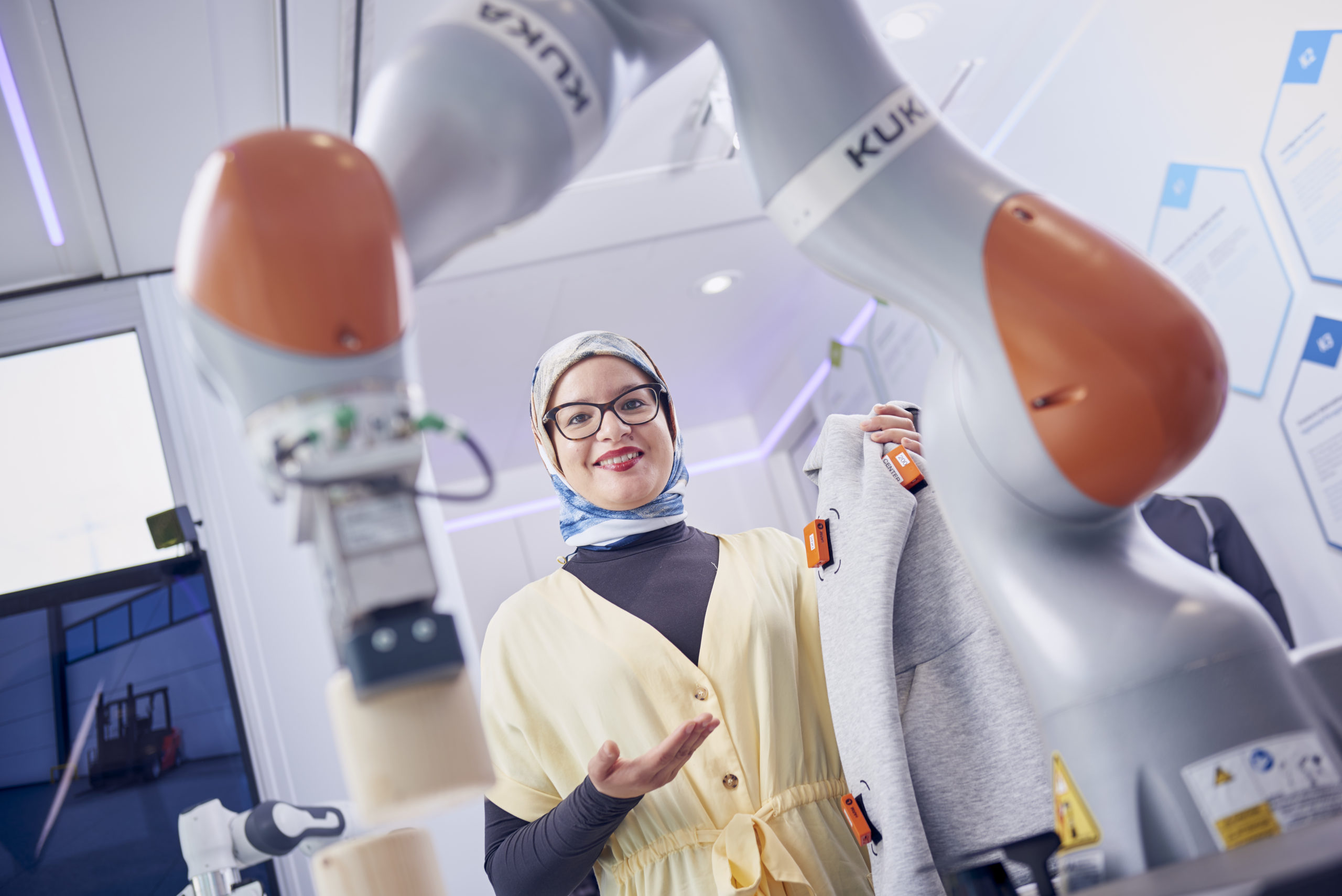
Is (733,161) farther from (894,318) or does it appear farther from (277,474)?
(277,474)

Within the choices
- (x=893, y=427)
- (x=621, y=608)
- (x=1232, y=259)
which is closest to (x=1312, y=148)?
(x=1232, y=259)

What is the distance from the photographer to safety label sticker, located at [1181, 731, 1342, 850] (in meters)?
0.41

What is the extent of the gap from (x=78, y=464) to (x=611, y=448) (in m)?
1.91

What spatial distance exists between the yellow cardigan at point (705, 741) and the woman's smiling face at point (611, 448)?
0.16m

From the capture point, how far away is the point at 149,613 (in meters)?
2.36

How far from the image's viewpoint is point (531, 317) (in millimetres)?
3732

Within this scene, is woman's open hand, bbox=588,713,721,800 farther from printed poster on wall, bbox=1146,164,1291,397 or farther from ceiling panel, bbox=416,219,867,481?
ceiling panel, bbox=416,219,867,481

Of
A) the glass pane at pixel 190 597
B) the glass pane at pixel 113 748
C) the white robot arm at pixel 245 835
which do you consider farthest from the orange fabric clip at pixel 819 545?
the glass pane at pixel 190 597

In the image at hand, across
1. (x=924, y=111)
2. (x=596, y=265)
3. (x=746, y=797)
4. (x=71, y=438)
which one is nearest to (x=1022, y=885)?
(x=746, y=797)

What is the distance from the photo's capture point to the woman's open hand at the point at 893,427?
1.00 metres

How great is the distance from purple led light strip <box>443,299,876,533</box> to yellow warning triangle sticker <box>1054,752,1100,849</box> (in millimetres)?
3951

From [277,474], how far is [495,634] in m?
0.81

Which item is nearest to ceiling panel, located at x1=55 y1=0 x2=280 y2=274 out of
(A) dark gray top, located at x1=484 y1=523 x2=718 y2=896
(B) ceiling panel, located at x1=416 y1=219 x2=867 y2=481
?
(B) ceiling panel, located at x1=416 y1=219 x2=867 y2=481

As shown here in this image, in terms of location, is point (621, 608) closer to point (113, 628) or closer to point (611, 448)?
point (611, 448)
